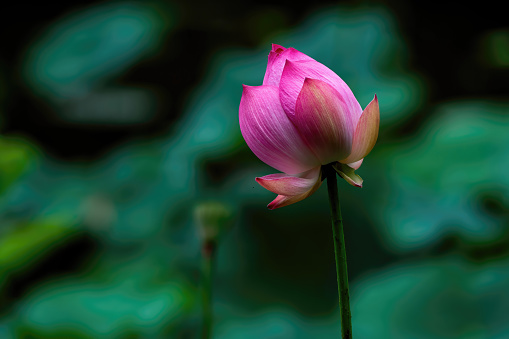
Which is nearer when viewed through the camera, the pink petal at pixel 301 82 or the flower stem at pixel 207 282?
the pink petal at pixel 301 82

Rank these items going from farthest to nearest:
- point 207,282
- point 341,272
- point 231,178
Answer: point 231,178
point 207,282
point 341,272

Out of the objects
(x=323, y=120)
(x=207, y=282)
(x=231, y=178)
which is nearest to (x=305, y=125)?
(x=323, y=120)

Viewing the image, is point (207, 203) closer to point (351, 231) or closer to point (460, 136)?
point (351, 231)

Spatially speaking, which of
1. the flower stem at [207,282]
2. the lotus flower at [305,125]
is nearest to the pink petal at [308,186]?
the lotus flower at [305,125]

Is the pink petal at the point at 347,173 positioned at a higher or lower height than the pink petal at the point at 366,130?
lower

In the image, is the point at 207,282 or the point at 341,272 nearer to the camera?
the point at 341,272

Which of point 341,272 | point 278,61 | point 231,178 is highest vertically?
point 231,178

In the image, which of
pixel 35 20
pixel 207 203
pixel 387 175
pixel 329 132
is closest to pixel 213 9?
pixel 35 20

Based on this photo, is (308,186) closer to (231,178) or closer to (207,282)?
(207,282)

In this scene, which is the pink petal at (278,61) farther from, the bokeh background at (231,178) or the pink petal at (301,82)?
the bokeh background at (231,178)
